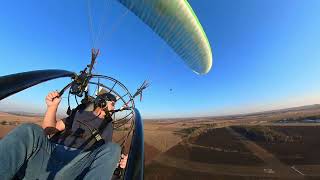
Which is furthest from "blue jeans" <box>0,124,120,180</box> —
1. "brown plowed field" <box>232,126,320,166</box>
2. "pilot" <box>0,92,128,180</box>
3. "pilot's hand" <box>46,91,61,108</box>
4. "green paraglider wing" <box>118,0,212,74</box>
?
"brown plowed field" <box>232,126,320,166</box>

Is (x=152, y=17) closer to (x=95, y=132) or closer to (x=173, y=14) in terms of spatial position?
(x=173, y=14)

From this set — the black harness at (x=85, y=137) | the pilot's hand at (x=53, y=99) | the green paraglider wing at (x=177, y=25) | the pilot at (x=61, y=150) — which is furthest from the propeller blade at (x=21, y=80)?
the green paraglider wing at (x=177, y=25)

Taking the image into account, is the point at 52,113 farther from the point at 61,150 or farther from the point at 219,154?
the point at 219,154

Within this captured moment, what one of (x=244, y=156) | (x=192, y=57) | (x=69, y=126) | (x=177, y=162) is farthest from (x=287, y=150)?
(x=69, y=126)

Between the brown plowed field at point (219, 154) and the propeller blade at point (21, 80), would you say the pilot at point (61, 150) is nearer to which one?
the propeller blade at point (21, 80)

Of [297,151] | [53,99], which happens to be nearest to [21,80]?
[53,99]

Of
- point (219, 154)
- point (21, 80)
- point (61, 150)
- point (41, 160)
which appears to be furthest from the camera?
point (219, 154)
